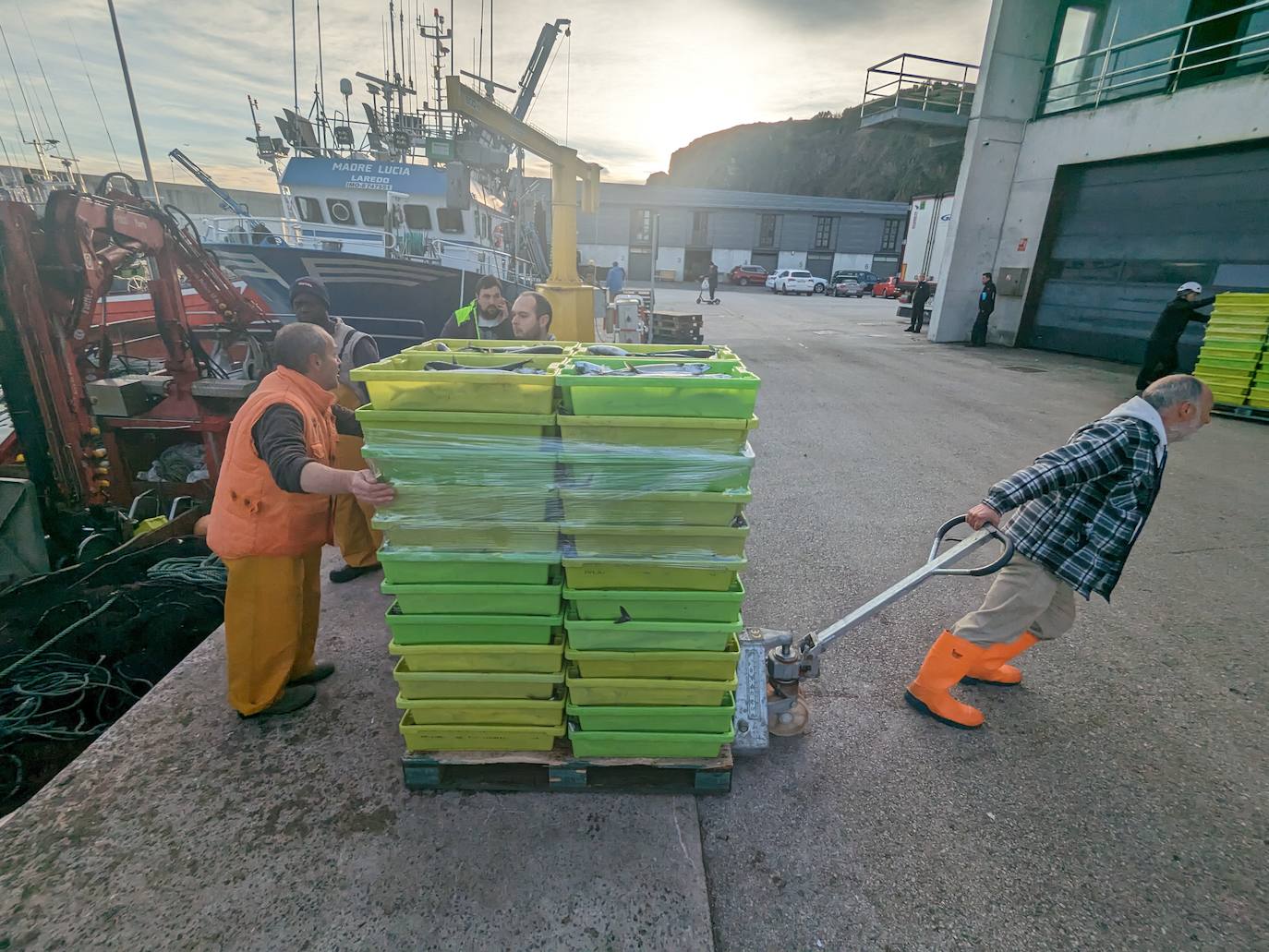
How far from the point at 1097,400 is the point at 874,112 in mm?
11487

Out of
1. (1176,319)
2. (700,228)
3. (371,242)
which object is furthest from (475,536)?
(700,228)

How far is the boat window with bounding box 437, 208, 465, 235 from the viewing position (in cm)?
1299

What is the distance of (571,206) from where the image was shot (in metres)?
7.43

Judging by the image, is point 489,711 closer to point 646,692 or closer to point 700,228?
point 646,692

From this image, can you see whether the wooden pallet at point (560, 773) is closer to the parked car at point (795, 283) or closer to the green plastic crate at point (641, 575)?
the green plastic crate at point (641, 575)

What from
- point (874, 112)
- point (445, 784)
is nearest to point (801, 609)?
point (445, 784)

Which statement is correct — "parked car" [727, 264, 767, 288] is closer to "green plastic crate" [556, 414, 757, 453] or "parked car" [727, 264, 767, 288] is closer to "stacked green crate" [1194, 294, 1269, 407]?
"stacked green crate" [1194, 294, 1269, 407]

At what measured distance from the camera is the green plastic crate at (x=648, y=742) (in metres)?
2.37

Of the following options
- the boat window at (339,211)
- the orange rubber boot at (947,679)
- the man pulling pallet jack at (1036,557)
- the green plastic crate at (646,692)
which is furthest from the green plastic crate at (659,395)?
the boat window at (339,211)

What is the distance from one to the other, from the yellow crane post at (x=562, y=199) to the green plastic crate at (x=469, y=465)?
15.0ft

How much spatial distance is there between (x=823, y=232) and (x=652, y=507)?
52.8 metres

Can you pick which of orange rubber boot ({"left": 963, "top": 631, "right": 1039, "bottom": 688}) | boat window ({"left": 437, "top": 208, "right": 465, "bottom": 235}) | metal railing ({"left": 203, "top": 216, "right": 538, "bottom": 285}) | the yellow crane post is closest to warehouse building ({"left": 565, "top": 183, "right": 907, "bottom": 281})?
boat window ({"left": 437, "top": 208, "right": 465, "bottom": 235})

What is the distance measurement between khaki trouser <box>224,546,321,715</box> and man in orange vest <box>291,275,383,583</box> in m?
1.18

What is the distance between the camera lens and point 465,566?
2.21 meters
